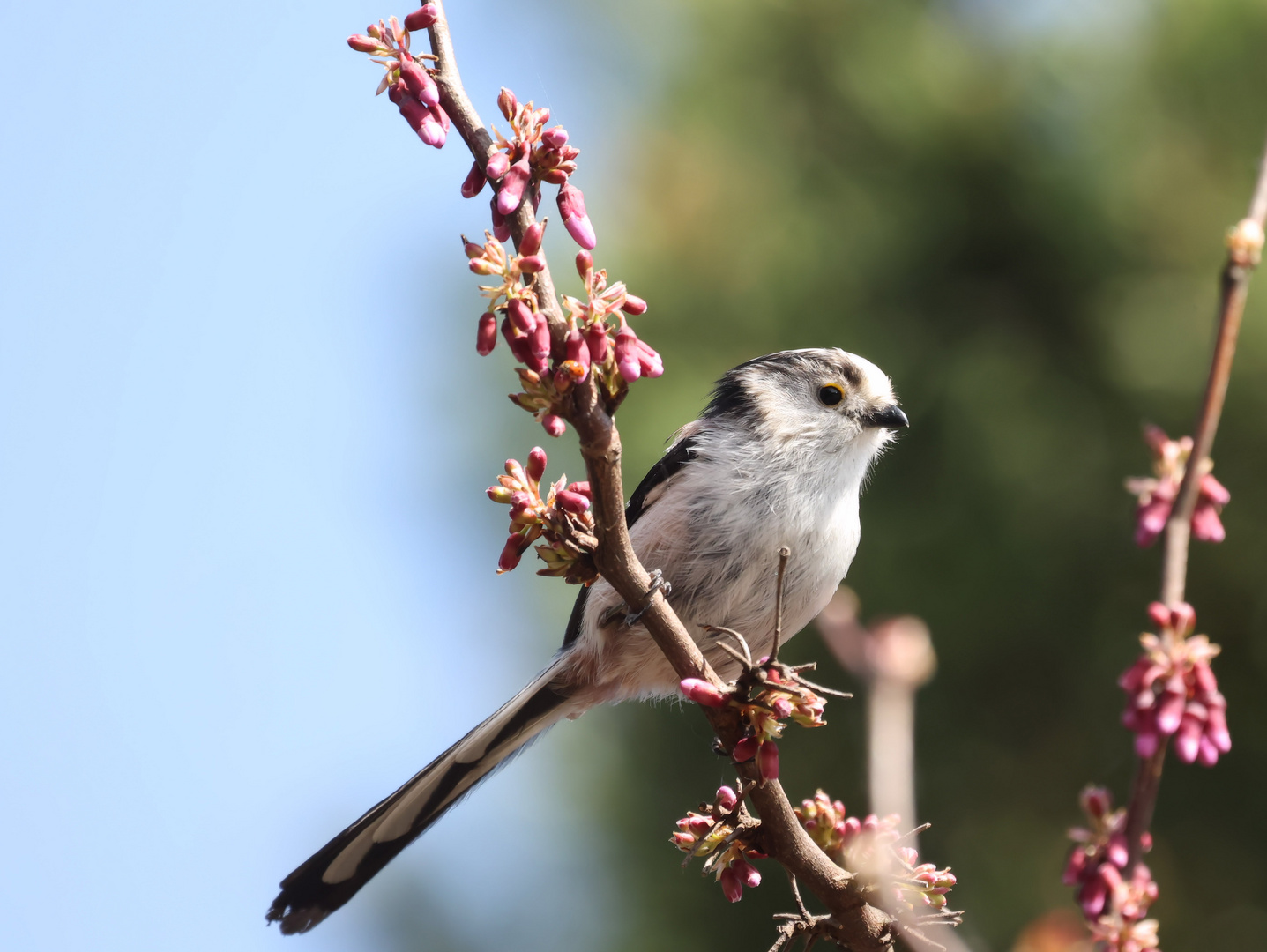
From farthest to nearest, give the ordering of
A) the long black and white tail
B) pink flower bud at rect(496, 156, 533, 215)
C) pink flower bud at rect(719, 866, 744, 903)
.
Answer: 1. the long black and white tail
2. pink flower bud at rect(719, 866, 744, 903)
3. pink flower bud at rect(496, 156, 533, 215)

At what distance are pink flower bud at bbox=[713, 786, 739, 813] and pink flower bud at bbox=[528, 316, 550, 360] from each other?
82 centimetres

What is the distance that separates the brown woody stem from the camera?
1.54 meters

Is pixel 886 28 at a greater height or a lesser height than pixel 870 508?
greater

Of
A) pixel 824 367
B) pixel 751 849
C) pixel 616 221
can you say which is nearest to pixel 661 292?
pixel 616 221

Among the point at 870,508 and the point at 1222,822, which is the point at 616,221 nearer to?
the point at 870,508

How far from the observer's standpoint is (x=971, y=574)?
17.7ft

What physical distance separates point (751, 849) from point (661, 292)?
444cm

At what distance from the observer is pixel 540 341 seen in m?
1.47

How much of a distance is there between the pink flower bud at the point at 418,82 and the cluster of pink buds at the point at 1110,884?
4.17 feet

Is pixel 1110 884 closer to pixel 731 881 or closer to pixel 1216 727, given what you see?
pixel 1216 727

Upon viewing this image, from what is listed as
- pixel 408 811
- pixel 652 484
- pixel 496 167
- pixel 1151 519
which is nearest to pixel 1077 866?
pixel 1151 519

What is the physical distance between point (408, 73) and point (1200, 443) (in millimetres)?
1129

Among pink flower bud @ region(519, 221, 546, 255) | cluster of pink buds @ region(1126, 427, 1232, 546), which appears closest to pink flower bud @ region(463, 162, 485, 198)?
pink flower bud @ region(519, 221, 546, 255)

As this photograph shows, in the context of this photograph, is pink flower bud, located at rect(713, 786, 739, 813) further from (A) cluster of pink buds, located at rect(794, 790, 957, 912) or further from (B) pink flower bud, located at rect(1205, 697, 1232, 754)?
(B) pink flower bud, located at rect(1205, 697, 1232, 754)
